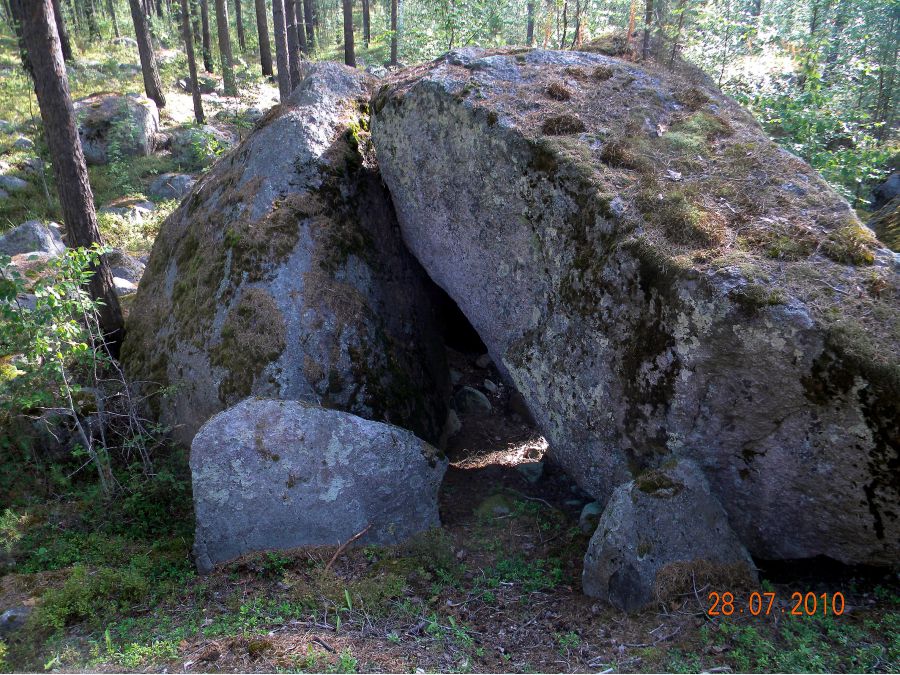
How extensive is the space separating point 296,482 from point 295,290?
8.35ft

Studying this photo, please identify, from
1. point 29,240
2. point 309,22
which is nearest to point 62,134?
point 29,240

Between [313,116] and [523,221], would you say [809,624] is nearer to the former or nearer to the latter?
[523,221]

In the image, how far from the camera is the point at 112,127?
18172 millimetres

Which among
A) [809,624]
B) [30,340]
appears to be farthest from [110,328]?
[809,624]

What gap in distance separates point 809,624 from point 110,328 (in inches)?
391

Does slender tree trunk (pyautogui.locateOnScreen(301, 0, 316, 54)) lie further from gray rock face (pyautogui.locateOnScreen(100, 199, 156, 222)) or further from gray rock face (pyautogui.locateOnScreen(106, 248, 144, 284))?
gray rock face (pyautogui.locateOnScreen(106, 248, 144, 284))

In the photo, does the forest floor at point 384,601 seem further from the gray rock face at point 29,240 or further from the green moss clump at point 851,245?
the gray rock face at point 29,240

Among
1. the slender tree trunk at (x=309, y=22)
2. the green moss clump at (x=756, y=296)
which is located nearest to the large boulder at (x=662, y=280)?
the green moss clump at (x=756, y=296)

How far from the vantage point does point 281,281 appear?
7344 mm

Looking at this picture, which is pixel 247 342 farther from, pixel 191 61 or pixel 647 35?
pixel 191 61

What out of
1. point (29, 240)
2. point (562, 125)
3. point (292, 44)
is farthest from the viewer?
point (292, 44)
